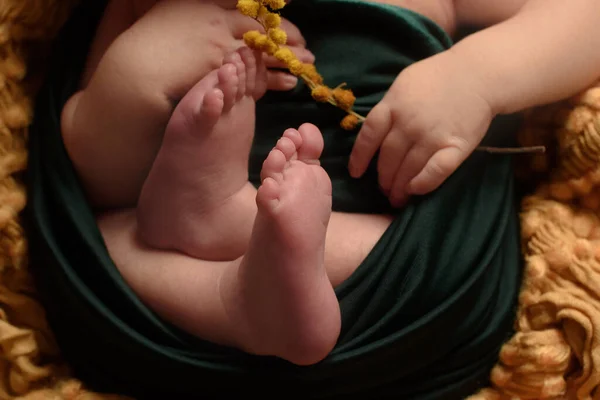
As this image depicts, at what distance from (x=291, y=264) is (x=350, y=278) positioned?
0.26 feet

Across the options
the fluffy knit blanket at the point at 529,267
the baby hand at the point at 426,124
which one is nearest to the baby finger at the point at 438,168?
the baby hand at the point at 426,124

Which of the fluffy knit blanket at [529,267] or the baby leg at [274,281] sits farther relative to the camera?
the fluffy knit blanket at [529,267]

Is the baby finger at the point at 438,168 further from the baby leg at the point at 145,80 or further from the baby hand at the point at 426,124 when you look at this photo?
the baby leg at the point at 145,80

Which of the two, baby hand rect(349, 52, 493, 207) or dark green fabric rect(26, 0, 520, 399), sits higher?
baby hand rect(349, 52, 493, 207)

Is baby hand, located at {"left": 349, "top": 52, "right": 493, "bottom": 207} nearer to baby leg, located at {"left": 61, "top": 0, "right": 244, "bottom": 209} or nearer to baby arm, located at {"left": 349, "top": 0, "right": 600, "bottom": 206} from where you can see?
baby arm, located at {"left": 349, "top": 0, "right": 600, "bottom": 206}

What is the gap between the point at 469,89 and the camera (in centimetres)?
56

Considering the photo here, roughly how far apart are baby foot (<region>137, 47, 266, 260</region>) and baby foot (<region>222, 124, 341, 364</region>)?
1.9 inches

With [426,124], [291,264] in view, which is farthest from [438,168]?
[291,264]

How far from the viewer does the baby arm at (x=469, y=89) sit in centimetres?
A: 56

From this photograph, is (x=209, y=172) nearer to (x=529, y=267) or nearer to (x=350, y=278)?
(x=350, y=278)

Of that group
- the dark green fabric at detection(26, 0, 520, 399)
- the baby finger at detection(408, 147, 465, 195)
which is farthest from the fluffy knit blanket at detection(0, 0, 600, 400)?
the baby finger at detection(408, 147, 465, 195)

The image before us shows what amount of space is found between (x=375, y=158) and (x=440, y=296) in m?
0.13

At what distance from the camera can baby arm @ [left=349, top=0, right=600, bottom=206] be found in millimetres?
559

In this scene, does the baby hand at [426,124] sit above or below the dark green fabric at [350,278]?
above
